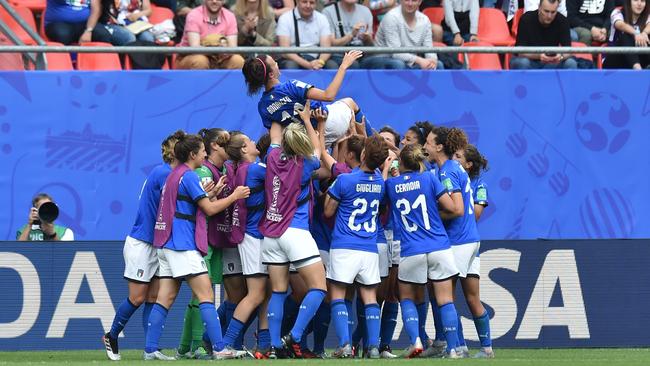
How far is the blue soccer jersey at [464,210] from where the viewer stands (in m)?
12.7

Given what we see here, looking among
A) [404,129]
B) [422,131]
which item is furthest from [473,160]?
[404,129]

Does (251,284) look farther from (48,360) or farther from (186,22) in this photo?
(186,22)

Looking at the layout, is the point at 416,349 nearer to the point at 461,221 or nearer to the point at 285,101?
the point at 461,221

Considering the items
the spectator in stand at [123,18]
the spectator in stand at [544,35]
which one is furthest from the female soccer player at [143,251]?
the spectator in stand at [544,35]

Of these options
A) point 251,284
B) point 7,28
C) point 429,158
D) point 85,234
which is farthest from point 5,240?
point 429,158

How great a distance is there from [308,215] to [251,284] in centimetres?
83

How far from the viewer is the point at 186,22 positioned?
16.2 m

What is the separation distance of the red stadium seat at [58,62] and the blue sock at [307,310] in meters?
5.55

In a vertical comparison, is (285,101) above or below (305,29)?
below

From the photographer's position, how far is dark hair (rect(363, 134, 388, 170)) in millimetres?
12148

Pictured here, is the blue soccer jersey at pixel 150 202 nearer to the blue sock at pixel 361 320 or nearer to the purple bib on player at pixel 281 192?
the purple bib on player at pixel 281 192

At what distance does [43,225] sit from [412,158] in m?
4.50

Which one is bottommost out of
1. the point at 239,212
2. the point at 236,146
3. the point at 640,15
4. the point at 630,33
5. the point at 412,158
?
the point at 239,212

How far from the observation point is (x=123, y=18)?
667 inches
